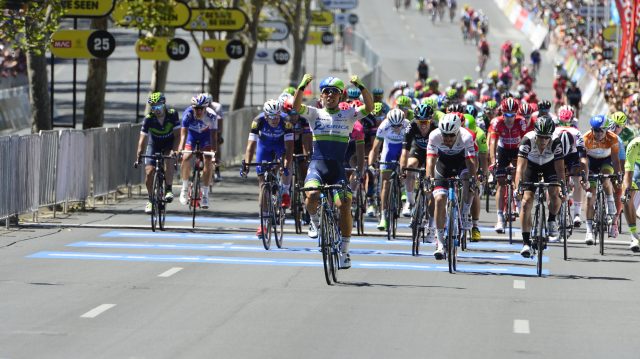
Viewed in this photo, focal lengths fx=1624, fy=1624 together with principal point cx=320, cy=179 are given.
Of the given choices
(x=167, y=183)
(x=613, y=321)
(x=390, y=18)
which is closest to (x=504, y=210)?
(x=167, y=183)

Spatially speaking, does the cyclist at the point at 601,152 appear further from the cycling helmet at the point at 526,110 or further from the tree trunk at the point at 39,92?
the tree trunk at the point at 39,92

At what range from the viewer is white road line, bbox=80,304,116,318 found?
1395 cm

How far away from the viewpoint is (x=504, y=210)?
23.4 m

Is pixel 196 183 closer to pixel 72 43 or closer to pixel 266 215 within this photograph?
pixel 266 215

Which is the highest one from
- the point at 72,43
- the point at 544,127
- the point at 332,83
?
the point at 72,43

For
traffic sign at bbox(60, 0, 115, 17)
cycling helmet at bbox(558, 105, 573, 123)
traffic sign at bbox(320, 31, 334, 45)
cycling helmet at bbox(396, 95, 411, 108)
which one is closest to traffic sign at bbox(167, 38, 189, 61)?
traffic sign at bbox(60, 0, 115, 17)

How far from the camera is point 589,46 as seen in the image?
60156 mm

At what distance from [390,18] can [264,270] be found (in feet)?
259

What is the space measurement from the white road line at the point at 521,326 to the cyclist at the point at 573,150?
470cm

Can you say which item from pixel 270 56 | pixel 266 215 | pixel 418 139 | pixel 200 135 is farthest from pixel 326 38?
pixel 266 215

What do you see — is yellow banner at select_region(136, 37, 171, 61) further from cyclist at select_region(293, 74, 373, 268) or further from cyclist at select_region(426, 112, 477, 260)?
cyclist at select_region(293, 74, 373, 268)

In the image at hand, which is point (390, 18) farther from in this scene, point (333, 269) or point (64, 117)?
point (333, 269)

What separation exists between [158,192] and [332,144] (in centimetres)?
539

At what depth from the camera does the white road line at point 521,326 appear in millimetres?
13469
